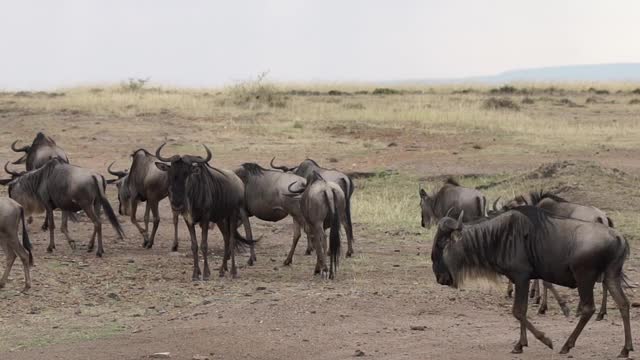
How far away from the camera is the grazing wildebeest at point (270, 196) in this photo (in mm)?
12547

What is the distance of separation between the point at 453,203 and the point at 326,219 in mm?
1972

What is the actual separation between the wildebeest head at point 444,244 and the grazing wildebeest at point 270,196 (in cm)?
428

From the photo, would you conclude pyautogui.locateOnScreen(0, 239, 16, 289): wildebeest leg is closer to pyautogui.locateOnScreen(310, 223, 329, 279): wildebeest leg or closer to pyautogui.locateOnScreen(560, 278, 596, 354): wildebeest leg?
pyautogui.locateOnScreen(310, 223, 329, 279): wildebeest leg

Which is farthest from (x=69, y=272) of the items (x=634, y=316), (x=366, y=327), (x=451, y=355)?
(x=634, y=316)

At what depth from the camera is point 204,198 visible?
1169 centimetres

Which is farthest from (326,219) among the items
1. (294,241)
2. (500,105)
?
(500,105)

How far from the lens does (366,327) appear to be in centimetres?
914

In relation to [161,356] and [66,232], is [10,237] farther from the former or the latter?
[161,356]

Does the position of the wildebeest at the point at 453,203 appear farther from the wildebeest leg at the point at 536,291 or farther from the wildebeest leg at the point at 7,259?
the wildebeest leg at the point at 7,259

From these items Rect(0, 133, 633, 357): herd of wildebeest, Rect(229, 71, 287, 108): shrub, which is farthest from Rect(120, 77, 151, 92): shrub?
Rect(0, 133, 633, 357): herd of wildebeest

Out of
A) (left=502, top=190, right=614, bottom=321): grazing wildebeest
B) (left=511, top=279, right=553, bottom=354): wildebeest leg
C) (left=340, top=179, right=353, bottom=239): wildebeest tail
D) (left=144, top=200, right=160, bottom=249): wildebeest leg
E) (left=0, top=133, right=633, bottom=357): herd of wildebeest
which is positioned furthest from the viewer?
(left=144, top=200, right=160, bottom=249): wildebeest leg

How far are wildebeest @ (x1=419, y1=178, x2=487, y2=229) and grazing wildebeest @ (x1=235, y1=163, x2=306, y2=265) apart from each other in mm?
1837

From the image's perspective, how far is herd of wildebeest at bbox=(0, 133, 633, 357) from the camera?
784cm

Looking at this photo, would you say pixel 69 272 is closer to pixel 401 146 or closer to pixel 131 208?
pixel 131 208
